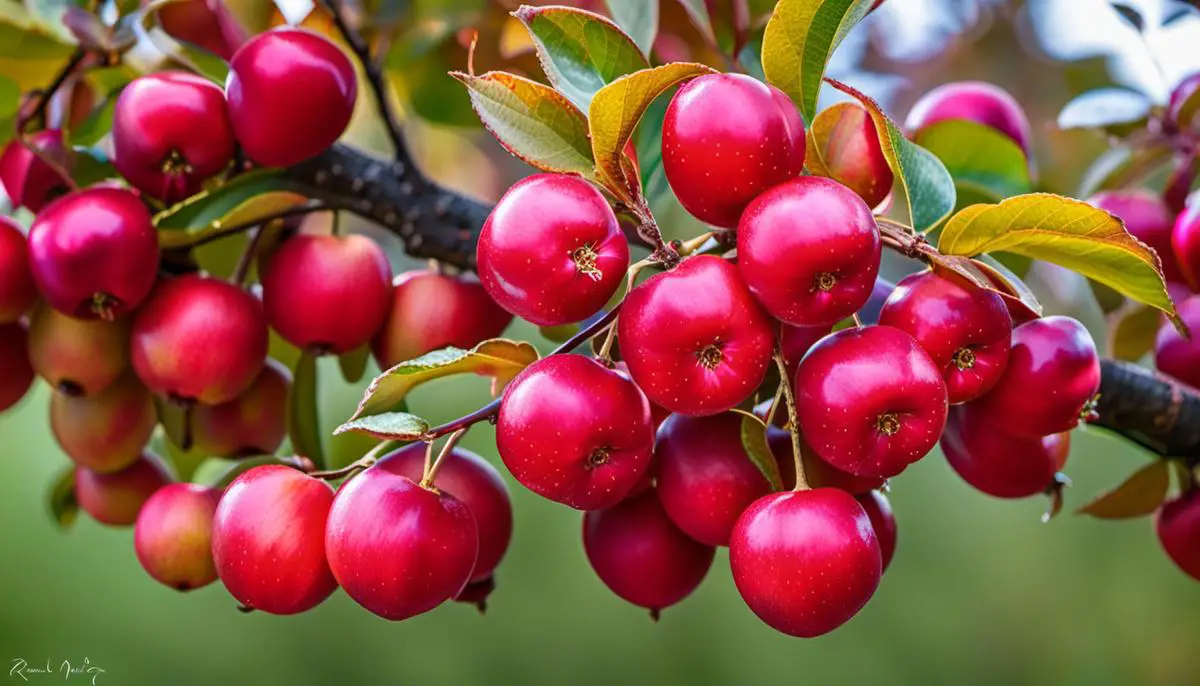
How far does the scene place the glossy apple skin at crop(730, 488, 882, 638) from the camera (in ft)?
Result: 1.57

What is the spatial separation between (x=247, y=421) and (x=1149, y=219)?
74cm

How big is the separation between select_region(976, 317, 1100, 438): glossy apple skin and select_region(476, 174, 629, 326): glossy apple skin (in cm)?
22

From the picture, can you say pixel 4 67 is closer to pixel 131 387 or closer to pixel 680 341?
pixel 131 387

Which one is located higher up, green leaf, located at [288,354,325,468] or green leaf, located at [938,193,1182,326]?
green leaf, located at [938,193,1182,326]

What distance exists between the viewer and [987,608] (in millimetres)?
2246

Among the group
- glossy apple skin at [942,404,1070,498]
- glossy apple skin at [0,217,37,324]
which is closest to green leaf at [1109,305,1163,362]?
glossy apple skin at [942,404,1070,498]

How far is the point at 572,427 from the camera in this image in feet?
1.54

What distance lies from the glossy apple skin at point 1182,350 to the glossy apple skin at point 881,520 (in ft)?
1.22

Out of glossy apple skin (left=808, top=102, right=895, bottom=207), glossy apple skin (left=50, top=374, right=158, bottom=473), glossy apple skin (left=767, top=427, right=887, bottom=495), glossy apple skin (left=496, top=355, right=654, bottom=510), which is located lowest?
glossy apple skin (left=50, top=374, right=158, bottom=473)

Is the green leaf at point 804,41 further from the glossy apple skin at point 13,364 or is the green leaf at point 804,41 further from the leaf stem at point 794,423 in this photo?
the glossy apple skin at point 13,364

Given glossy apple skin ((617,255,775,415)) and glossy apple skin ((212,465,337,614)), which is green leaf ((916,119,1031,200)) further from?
glossy apple skin ((212,465,337,614))

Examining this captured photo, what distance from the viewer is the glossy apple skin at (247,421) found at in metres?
0.80
